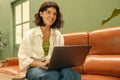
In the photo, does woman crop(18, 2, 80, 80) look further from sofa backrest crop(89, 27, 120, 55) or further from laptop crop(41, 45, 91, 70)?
sofa backrest crop(89, 27, 120, 55)

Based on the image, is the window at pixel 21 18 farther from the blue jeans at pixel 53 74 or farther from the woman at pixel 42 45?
the blue jeans at pixel 53 74

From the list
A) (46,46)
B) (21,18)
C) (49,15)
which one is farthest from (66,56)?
(21,18)

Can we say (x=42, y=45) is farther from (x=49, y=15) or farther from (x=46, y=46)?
(x=49, y=15)

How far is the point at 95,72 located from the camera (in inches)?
95.1

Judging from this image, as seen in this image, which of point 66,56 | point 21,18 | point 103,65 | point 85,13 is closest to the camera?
point 66,56

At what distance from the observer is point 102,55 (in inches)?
101

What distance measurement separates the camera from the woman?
5.69 feet

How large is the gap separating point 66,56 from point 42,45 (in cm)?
41

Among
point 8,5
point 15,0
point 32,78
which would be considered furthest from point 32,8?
point 32,78

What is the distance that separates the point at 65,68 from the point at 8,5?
186 inches

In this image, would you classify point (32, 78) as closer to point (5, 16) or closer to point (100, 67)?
point (100, 67)

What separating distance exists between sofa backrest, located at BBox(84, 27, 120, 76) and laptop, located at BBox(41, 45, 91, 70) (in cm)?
57

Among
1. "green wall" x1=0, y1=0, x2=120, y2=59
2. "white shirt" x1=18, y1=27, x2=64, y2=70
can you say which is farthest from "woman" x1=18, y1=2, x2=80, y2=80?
"green wall" x1=0, y1=0, x2=120, y2=59

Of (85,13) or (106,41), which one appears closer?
(106,41)
